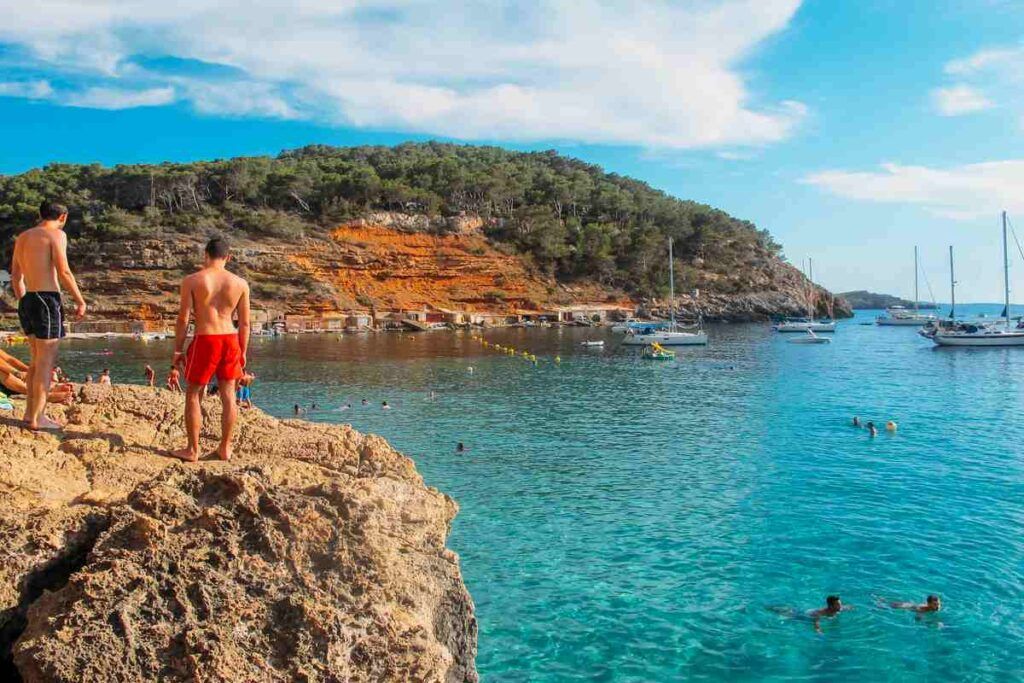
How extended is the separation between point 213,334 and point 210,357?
0.19 meters

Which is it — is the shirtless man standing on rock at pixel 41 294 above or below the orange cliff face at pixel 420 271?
below

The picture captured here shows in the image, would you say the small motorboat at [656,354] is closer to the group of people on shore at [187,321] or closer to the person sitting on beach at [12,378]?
the person sitting on beach at [12,378]

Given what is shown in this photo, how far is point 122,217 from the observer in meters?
70.6

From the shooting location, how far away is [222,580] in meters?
4.41

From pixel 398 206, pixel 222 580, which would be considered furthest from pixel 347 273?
pixel 222 580

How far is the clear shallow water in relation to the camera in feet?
26.0

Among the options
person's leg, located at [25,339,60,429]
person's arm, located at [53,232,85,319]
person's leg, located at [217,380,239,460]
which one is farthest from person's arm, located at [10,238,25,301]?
person's leg, located at [217,380,239,460]

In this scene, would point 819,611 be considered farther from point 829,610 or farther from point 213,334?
point 213,334

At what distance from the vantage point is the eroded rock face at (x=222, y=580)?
4.11 metres

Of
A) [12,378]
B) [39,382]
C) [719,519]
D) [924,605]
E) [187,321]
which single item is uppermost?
[187,321]

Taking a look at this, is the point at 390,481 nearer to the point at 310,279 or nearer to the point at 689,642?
the point at 689,642

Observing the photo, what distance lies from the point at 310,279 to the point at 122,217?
19398 millimetres

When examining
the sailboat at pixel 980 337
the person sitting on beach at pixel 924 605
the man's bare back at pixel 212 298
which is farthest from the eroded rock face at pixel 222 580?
the sailboat at pixel 980 337

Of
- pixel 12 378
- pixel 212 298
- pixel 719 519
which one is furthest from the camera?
pixel 719 519
